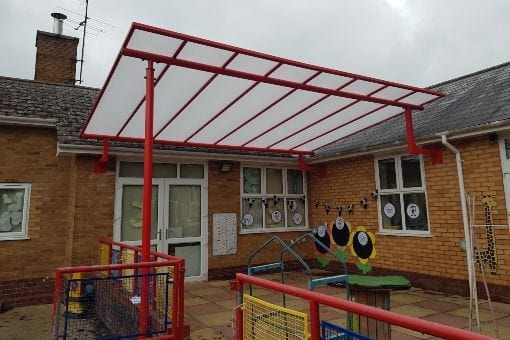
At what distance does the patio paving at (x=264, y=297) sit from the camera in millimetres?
5098

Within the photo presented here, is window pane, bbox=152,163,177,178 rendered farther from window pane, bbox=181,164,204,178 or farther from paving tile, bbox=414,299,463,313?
paving tile, bbox=414,299,463,313

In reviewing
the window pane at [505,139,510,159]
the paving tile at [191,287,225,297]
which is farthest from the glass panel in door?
the window pane at [505,139,510,159]

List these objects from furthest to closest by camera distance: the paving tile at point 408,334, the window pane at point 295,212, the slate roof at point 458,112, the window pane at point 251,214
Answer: the window pane at point 295,212 < the window pane at point 251,214 < the slate roof at point 458,112 < the paving tile at point 408,334

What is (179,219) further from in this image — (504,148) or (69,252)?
(504,148)

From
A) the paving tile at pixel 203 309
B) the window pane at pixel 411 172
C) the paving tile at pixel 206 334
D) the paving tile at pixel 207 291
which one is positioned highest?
the window pane at pixel 411 172

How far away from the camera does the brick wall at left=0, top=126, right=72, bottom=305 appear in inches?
283

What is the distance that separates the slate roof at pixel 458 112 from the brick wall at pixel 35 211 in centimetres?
642

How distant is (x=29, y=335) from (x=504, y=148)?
8.37 meters

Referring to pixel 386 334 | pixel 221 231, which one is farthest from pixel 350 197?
pixel 386 334

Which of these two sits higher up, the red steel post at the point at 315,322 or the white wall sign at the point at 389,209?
the white wall sign at the point at 389,209

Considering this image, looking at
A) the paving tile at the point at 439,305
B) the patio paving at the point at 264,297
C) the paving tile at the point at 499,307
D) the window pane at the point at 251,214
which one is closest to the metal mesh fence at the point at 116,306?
the patio paving at the point at 264,297

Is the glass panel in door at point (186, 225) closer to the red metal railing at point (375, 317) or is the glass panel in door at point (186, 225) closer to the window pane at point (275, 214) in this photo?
the window pane at point (275, 214)

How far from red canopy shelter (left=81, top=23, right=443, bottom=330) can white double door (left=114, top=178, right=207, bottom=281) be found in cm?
122

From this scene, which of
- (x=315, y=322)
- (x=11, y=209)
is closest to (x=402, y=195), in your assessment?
(x=315, y=322)
